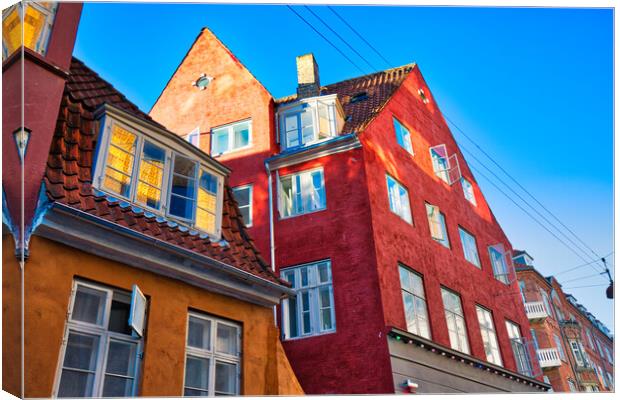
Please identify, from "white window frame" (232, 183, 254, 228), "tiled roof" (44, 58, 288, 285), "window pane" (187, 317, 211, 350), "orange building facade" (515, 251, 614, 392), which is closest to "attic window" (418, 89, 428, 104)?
"white window frame" (232, 183, 254, 228)

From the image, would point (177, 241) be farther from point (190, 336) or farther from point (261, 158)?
point (261, 158)

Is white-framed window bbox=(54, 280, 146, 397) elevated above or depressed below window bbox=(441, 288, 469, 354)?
below

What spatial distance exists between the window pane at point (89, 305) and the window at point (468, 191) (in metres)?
15.4

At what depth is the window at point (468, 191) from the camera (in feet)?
65.4

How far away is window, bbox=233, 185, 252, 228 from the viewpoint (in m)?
14.9

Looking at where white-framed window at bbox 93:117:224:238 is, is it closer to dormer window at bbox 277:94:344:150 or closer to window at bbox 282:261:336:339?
window at bbox 282:261:336:339

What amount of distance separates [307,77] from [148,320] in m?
12.8

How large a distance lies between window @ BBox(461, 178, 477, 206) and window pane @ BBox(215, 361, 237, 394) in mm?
13707

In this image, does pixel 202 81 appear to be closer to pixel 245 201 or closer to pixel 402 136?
pixel 245 201

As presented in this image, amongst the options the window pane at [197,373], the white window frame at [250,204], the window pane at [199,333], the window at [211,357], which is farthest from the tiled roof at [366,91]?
the window pane at [197,373]

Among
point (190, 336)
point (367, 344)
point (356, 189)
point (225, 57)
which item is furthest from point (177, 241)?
point (225, 57)

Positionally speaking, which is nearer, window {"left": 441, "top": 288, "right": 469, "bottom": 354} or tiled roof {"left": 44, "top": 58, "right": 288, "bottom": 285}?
tiled roof {"left": 44, "top": 58, "right": 288, "bottom": 285}

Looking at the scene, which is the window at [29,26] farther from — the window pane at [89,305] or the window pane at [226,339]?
the window pane at [226,339]

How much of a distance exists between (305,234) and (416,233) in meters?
3.30
